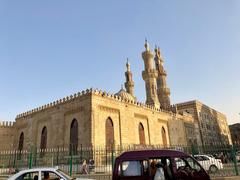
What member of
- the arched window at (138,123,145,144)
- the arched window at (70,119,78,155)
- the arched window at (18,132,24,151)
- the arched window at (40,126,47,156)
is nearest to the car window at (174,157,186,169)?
the arched window at (70,119,78,155)

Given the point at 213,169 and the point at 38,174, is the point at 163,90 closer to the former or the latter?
the point at 213,169

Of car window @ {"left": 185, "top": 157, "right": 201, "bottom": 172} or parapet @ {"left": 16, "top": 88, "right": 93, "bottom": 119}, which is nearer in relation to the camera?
car window @ {"left": 185, "top": 157, "right": 201, "bottom": 172}

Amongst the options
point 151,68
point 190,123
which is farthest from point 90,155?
point 190,123

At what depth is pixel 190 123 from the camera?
1471 inches

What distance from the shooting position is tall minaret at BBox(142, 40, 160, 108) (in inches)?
1310

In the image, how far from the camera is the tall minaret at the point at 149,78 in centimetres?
3328

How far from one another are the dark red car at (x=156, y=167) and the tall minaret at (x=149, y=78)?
2805cm

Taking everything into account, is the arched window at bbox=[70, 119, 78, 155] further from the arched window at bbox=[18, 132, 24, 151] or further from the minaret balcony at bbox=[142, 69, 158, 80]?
the minaret balcony at bbox=[142, 69, 158, 80]

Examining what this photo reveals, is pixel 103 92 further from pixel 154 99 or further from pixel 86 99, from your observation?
pixel 154 99

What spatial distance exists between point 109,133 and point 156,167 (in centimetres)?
1609

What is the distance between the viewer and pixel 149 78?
33812 mm

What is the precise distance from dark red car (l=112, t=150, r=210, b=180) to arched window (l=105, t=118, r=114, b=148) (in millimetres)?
15310

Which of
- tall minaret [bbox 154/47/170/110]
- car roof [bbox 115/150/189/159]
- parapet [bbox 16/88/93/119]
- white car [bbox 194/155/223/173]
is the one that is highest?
tall minaret [bbox 154/47/170/110]

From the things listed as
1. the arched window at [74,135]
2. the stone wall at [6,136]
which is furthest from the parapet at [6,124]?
the arched window at [74,135]
